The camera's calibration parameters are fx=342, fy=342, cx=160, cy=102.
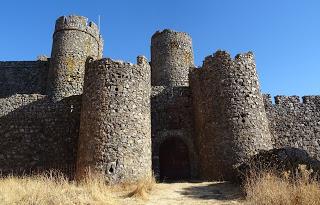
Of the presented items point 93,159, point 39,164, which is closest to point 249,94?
point 93,159

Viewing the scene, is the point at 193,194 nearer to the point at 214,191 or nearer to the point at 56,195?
the point at 214,191

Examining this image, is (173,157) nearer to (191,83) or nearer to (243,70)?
(191,83)

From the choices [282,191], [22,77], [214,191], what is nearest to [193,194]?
[214,191]

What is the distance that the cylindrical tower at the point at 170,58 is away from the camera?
2258 centimetres

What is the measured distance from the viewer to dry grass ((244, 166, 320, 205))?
7691mm

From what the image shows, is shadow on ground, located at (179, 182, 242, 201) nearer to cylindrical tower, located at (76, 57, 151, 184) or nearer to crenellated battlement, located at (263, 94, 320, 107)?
cylindrical tower, located at (76, 57, 151, 184)

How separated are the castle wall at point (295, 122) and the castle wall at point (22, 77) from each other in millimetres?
13796

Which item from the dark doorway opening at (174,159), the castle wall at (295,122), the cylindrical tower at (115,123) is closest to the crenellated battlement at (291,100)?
the castle wall at (295,122)

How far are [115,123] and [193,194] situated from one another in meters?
4.20

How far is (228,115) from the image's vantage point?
14.2 meters

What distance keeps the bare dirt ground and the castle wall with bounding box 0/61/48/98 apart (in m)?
13.0

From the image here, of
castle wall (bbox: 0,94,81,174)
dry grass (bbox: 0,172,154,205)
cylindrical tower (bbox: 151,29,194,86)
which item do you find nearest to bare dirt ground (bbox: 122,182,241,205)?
dry grass (bbox: 0,172,154,205)

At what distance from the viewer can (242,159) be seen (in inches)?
526

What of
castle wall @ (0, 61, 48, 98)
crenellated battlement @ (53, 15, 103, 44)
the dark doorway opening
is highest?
crenellated battlement @ (53, 15, 103, 44)
